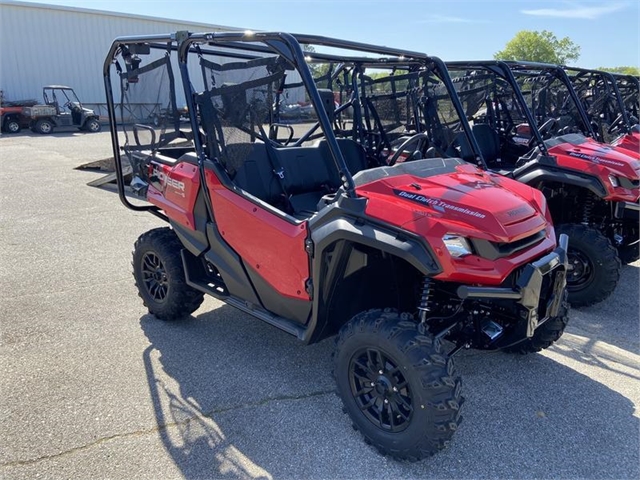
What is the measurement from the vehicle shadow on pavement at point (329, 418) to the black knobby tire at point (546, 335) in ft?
0.39

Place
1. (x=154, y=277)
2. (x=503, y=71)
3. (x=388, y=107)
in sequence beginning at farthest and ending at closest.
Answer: (x=503, y=71) < (x=388, y=107) < (x=154, y=277)

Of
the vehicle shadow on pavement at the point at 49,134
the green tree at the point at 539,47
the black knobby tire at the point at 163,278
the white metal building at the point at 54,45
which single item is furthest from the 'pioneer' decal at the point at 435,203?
the green tree at the point at 539,47

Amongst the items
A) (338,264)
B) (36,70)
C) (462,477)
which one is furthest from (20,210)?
(36,70)

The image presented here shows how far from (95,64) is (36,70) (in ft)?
10.5

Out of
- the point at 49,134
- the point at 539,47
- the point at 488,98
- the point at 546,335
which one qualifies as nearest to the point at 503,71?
the point at 488,98

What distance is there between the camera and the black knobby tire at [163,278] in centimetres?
392

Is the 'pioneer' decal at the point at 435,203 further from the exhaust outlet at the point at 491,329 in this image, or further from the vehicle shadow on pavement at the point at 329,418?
the vehicle shadow on pavement at the point at 329,418

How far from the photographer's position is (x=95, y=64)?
29062 millimetres

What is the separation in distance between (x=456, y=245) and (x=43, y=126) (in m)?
23.0

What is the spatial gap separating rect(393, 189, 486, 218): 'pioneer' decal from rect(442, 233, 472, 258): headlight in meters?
0.16

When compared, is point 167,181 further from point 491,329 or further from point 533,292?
point 533,292

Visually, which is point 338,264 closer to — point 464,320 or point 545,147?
point 464,320

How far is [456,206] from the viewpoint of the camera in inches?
100

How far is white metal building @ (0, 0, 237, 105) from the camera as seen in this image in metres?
26.1
